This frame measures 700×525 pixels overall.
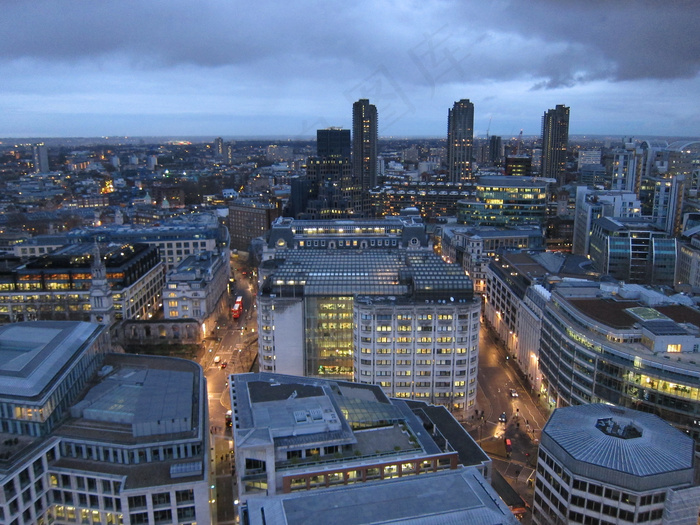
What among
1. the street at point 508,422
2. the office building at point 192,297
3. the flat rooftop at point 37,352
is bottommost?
the street at point 508,422

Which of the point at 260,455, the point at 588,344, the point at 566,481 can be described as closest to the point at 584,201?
the point at 588,344

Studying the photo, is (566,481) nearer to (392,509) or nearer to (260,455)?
(392,509)

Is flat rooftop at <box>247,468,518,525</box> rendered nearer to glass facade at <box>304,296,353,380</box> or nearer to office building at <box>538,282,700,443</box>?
office building at <box>538,282,700,443</box>

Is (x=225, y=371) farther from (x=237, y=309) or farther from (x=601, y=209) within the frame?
(x=601, y=209)

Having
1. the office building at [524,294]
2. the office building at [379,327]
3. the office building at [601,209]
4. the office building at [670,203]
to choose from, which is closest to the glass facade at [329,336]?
the office building at [379,327]

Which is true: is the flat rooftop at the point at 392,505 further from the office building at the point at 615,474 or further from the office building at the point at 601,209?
the office building at the point at 601,209

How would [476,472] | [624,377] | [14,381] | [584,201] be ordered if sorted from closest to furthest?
1. [476,472]
2. [14,381]
3. [624,377]
4. [584,201]

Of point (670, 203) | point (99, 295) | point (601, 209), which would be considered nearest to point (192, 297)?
point (99, 295)
